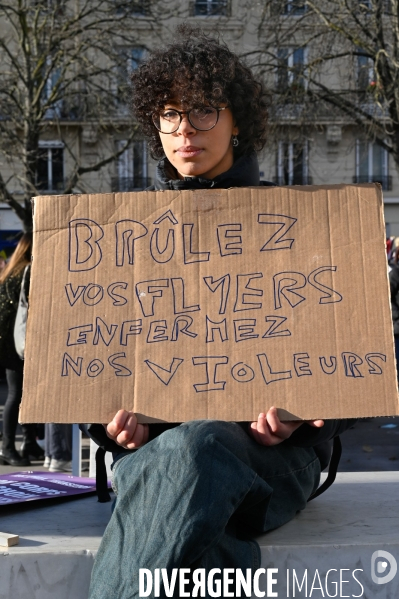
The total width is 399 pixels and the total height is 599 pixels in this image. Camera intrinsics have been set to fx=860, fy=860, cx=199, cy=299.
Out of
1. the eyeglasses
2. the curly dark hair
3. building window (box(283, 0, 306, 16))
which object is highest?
building window (box(283, 0, 306, 16))

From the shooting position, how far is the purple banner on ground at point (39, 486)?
8.11 ft

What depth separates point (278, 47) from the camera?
1238 centimetres

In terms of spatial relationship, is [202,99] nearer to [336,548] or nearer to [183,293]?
[183,293]

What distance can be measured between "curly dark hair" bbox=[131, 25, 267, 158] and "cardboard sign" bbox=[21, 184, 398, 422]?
0.37 m

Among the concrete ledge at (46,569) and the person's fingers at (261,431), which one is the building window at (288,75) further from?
the concrete ledge at (46,569)

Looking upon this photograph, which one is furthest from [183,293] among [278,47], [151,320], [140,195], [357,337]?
[278,47]

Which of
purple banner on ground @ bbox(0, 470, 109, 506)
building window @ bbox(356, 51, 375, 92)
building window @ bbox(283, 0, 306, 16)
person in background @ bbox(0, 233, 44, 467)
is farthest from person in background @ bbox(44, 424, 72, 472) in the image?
building window @ bbox(283, 0, 306, 16)

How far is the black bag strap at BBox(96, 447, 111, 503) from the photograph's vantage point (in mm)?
2361

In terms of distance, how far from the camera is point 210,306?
2104 mm

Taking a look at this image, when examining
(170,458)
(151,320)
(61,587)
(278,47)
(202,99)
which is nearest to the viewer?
(170,458)

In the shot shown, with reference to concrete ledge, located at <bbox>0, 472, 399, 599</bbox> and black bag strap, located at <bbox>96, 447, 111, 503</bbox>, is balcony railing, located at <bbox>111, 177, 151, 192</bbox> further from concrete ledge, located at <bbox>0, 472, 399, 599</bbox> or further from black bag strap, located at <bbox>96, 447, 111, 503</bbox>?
concrete ledge, located at <bbox>0, 472, 399, 599</bbox>

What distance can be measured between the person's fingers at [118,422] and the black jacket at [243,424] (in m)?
0.13

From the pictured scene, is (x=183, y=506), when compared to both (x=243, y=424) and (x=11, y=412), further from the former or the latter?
(x=11, y=412)

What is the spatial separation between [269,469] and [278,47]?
11.1 metres
